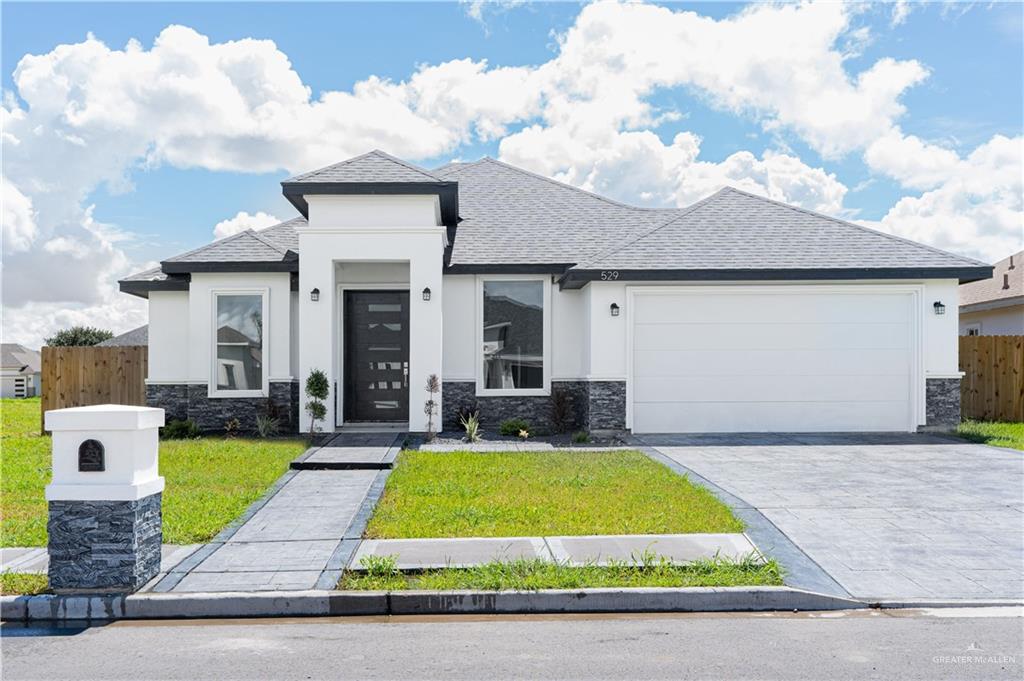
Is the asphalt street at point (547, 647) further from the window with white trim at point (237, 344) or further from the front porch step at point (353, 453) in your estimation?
the window with white trim at point (237, 344)

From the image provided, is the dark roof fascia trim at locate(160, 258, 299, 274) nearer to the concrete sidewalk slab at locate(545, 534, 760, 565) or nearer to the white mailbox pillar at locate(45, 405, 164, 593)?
the white mailbox pillar at locate(45, 405, 164, 593)

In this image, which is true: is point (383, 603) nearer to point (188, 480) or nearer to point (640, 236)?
point (188, 480)

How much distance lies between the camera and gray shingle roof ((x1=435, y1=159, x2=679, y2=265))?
1549 cm

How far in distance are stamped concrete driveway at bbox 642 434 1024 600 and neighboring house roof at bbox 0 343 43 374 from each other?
150 feet

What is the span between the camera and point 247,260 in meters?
14.6

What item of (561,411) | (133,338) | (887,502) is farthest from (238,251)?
(133,338)

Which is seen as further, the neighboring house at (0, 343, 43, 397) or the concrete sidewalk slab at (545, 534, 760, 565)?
the neighboring house at (0, 343, 43, 397)

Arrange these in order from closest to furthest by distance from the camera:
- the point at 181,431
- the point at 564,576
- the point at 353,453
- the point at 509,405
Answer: the point at 564,576, the point at 353,453, the point at 181,431, the point at 509,405

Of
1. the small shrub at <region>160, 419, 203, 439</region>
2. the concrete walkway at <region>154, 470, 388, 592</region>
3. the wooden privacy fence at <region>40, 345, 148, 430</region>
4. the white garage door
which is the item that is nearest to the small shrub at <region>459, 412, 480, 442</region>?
the white garage door

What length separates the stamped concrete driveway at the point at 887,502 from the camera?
625 cm

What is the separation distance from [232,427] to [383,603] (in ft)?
32.3

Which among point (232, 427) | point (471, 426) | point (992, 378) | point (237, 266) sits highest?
point (237, 266)

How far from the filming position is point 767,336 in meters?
14.5

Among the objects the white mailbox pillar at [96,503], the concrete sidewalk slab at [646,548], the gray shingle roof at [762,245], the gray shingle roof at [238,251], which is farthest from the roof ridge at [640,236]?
the white mailbox pillar at [96,503]
